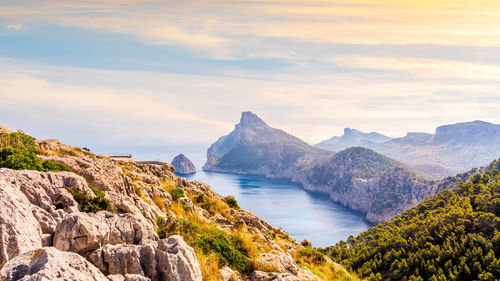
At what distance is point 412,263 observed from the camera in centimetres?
3058

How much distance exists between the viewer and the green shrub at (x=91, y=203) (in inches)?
436

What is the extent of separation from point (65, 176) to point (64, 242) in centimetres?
446

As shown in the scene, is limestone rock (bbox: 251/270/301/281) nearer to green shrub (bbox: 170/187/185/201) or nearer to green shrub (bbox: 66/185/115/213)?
green shrub (bbox: 66/185/115/213)

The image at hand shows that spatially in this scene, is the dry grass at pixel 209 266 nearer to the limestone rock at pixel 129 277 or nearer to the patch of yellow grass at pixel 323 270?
the limestone rock at pixel 129 277

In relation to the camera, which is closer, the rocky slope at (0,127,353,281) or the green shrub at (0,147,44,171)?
the rocky slope at (0,127,353,281)

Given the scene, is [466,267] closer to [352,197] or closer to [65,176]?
[65,176]

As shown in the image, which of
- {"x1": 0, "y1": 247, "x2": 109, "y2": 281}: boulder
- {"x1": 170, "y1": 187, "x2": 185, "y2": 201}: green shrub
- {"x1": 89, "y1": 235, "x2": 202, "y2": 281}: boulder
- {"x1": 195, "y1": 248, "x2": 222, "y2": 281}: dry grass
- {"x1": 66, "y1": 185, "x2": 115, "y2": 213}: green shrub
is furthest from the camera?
{"x1": 170, "y1": 187, "x2": 185, "y2": 201}: green shrub

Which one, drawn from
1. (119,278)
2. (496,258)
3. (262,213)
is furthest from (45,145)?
(262,213)

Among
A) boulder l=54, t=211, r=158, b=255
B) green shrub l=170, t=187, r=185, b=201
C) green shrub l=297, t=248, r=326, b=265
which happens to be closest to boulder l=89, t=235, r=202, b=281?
boulder l=54, t=211, r=158, b=255

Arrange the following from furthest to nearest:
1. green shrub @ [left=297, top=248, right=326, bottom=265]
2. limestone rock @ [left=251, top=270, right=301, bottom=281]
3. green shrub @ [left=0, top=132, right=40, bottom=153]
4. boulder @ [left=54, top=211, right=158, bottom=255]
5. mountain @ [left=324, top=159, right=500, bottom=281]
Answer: mountain @ [left=324, top=159, right=500, bottom=281] < green shrub @ [left=297, top=248, right=326, bottom=265] < green shrub @ [left=0, top=132, right=40, bottom=153] < limestone rock @ [left=251, top=270, right=301, bottom=281] < boulder @ [left=54, top=211, right=158, bottom=255]

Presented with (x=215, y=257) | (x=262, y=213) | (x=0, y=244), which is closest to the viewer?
(x=0, y=244)

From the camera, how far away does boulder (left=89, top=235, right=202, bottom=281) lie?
786 centimetres

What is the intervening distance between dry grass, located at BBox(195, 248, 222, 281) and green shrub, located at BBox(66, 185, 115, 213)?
364 cm

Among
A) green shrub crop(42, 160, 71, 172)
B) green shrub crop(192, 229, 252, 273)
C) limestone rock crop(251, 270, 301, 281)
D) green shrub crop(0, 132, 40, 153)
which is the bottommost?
limestone rock crop(251, 270, 301, 281)
